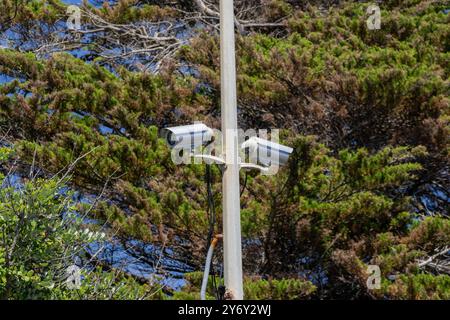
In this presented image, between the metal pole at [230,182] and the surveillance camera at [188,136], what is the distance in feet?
0.40

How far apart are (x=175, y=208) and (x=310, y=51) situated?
10.0ft

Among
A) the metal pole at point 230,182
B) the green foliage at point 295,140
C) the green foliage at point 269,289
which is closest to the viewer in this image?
the metal pole at point 230,182

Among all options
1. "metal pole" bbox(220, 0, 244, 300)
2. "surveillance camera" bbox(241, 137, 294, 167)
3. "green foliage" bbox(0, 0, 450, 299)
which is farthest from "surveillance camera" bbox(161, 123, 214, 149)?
"green foliage" bbox(0, 0, 450, 299)

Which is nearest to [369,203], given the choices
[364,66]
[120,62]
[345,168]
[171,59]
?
[345,168]

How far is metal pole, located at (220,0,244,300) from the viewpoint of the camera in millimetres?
4271

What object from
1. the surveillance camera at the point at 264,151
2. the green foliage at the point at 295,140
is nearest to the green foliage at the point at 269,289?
the green foliage at the point at 295,140

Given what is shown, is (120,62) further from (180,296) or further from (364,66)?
(180,296)

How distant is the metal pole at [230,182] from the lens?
4.27 metres

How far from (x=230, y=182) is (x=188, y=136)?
0.32 meters

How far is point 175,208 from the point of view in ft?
32.9

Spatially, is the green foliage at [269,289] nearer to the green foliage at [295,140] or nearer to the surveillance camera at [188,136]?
the green foliage at [295,140]

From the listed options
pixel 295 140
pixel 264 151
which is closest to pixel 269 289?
pixel 295 140

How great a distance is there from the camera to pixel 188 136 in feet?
14.2
